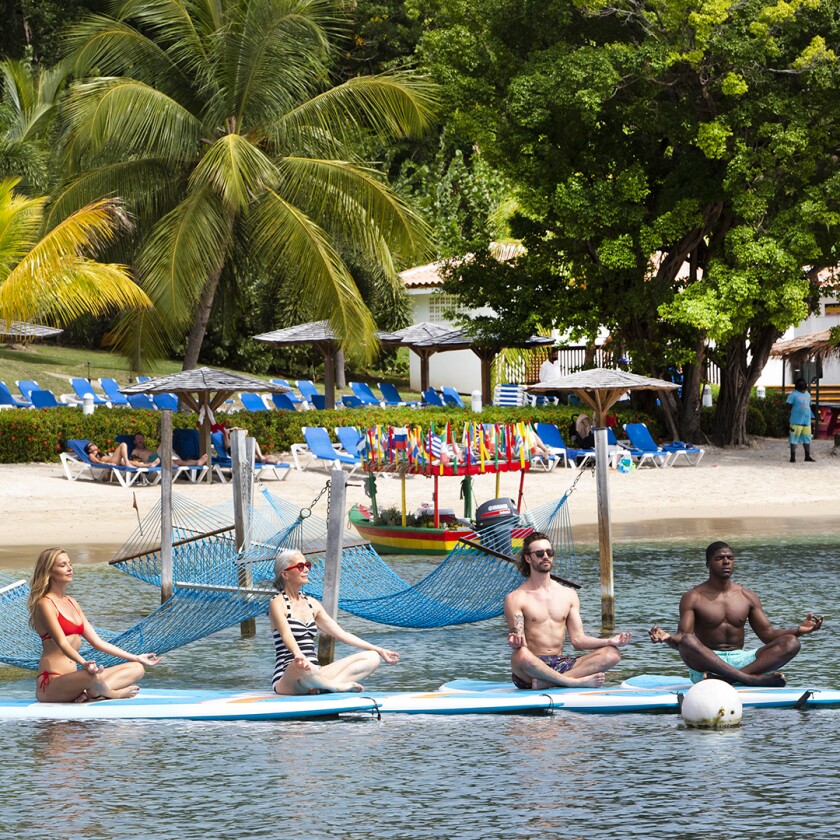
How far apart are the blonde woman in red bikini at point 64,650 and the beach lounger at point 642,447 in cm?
1774

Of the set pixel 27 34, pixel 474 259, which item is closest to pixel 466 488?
pixel 474 259

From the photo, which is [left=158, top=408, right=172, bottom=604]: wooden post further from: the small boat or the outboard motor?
the small boat

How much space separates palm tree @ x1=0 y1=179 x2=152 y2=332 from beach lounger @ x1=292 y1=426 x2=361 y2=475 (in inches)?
162

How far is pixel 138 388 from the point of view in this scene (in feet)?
75.4

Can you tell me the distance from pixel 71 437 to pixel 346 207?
686 centimetres

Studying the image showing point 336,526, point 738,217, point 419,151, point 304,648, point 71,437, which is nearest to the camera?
point 304,648

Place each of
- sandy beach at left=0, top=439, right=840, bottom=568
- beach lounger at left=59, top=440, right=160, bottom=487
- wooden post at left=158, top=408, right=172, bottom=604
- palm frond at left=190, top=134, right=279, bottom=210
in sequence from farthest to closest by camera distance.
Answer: palm frond at left=190, top=134, right=279, bottom=210 < beach lounger at left=59, top=440, right=160, bottom=487 < sandy beach at left=0, top=439, right=840, bottom=568 < wooden post at left=158, top=408, right=172, bottom=604

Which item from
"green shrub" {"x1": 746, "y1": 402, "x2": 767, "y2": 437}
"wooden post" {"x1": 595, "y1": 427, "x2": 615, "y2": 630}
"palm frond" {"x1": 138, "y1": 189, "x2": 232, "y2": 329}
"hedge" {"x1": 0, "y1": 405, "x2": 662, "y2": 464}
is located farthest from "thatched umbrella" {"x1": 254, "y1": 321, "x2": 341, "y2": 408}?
"wooden post" {"x1": 595, "y1": 427, "x2": 615, "y2": 630}

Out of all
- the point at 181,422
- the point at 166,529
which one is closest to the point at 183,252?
the point at 181,422

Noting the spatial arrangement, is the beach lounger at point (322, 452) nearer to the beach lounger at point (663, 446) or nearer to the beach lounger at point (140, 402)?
the beach lounger at point (663, 446)

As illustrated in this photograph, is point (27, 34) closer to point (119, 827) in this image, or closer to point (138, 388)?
point (138, 388)

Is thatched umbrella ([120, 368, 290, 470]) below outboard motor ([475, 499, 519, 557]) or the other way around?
the other way around

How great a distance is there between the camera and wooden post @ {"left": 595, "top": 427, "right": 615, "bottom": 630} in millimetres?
13930

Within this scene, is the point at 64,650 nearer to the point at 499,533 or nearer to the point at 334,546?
the point at 334,546
